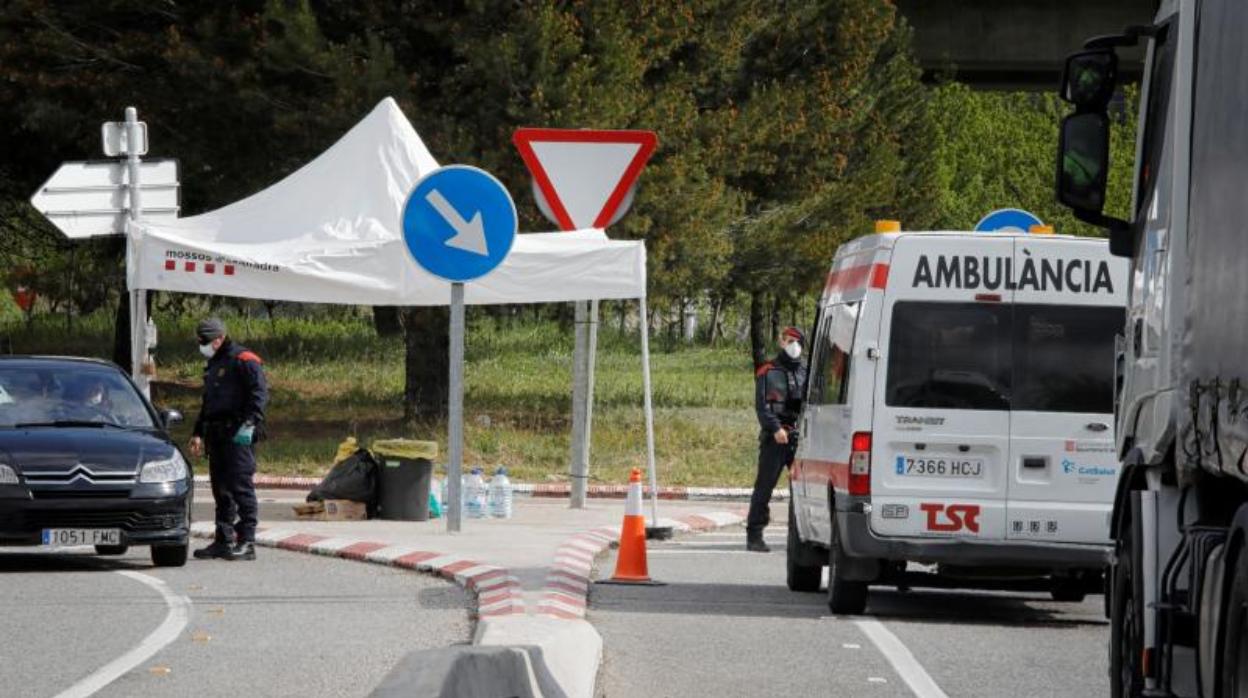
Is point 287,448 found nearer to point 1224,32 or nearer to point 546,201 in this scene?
point 546,201

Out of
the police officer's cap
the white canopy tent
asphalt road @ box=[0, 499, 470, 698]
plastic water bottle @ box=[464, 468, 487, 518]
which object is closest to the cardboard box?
plastic water bottle @ box=[464, 468, 487, 518]

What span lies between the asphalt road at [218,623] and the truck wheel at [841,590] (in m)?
2.26

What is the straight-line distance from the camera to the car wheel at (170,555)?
17.2 m

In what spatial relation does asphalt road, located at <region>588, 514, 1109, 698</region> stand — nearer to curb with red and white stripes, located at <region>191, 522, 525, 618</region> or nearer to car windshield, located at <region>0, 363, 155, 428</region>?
curb with red and white stripes, located at <region>191, 522, 525, 618</region>

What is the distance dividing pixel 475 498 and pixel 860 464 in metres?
8.26

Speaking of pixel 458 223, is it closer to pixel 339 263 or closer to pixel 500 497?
pixel 339 263

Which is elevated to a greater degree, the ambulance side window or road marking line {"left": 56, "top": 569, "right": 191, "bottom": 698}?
the ambulance side window

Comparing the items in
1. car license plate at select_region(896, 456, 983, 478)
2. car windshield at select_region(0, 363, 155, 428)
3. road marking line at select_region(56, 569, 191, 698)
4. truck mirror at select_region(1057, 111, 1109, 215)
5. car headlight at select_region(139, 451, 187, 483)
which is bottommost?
road marking line at select_region(56, 569, 191, 698)

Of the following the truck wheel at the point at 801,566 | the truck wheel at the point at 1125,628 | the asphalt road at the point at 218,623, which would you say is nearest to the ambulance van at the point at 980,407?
the truck wheel at the point at 801,566

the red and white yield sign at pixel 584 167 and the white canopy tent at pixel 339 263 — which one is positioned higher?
the red and white yield sign at pixel 584 167

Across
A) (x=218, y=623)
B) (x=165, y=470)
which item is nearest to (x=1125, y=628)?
(x=218, y=623)

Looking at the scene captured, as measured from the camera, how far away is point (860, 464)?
14398 mm

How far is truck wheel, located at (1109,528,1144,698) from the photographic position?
29.1 ft

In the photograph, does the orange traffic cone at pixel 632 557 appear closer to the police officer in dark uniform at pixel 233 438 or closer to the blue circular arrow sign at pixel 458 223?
the blue circular arrow sign at pixel 458 223
